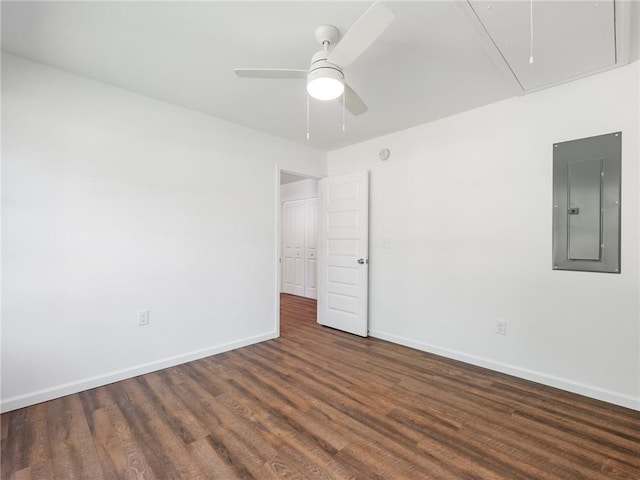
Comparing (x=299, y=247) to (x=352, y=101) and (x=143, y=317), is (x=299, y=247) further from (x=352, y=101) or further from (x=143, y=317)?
(x=352, y=101)

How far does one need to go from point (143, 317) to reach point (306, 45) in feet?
8.31

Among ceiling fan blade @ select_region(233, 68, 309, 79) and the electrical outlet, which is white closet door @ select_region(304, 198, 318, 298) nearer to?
the electrical outlet

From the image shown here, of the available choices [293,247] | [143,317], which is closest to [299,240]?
[293,247]

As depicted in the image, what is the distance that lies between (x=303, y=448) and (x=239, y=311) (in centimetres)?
186

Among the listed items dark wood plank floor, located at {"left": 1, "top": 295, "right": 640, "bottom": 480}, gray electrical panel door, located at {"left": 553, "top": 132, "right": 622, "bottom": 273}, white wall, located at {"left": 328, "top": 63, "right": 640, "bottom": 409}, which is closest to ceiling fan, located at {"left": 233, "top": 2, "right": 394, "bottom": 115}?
white wall, located at {"left": 328, "top": 63, "right": 640, "bottom": 409}

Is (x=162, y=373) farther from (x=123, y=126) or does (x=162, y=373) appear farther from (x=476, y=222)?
(x=476, y=222)

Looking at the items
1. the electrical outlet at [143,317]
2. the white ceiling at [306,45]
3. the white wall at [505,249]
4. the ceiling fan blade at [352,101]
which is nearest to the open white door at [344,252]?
the white wall at [505,249]

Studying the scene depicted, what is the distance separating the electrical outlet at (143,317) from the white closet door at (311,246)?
3.67 metres

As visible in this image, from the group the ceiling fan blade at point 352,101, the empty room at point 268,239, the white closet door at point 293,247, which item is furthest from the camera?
the white closet door at point 293,247

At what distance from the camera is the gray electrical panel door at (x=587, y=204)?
223cm

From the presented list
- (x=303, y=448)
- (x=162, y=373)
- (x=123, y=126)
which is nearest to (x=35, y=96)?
(x=123, y=126)

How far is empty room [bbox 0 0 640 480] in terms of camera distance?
172 cm

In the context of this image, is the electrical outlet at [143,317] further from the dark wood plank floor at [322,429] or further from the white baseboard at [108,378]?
the dark wood plank floor at [322,429]

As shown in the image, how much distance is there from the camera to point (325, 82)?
171cm
